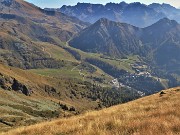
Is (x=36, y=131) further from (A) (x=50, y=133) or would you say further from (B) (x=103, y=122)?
(B) (x=103, y=122)

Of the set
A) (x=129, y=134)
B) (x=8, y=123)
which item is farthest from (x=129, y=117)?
(x=8, y=123)

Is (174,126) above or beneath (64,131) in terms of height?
above

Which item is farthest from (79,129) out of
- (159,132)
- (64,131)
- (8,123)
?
(8,123)

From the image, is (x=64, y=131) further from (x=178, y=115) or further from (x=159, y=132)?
(x=178, y=115)

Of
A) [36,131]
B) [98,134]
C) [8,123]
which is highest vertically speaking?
[98,134]

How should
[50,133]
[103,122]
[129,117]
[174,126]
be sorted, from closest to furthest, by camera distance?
[174,126], [50,133], [103,122], [129,117]

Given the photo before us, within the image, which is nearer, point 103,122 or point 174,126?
point 174,126

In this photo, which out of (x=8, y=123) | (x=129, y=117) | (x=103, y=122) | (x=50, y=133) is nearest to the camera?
(x=50, y=133)

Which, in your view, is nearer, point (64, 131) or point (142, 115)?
point (64, 131)

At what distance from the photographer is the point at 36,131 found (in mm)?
19547

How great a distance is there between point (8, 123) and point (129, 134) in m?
151

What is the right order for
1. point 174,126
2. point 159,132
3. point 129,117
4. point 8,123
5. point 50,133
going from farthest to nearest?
1. point 8,123
2. point 129,117
3. point 50,133
4. point 174,126
5. point 159,132

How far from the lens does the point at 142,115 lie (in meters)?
20.9

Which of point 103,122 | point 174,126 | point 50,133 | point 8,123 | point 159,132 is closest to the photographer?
point 159,132
